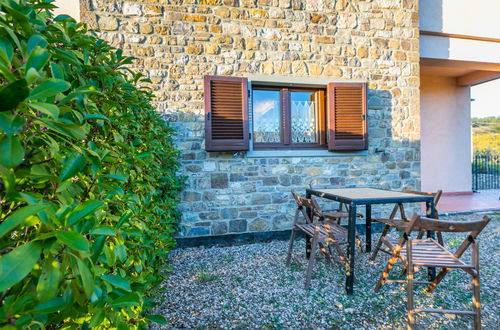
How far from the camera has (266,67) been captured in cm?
404

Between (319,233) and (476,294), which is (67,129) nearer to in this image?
(319,233)

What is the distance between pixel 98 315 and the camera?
0.63m

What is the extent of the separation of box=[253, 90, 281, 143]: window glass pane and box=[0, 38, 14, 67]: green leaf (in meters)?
3.76

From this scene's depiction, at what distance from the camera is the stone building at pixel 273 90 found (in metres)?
3.79

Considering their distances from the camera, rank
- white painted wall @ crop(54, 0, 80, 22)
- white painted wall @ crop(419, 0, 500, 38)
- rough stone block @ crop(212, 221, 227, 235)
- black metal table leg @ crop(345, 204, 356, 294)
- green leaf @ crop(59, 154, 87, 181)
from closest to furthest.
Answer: green leaf @ crop(59, 154, 87, 181) < black metal table leg @ crop(345, 204, 356, 294) < white painted wall @ crop(54, 0, 80, 22) < rough stone block @ crop(212, 221, 227, 235) < white painted wall @ crop(419, 0, 500, 38)

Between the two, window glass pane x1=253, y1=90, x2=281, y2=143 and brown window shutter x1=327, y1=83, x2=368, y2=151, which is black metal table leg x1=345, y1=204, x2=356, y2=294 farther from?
window glass pane x1=253, y1=90, x2=281, y2=143

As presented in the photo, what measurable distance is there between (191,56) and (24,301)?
3936 mm

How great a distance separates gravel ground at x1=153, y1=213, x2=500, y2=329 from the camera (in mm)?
1953

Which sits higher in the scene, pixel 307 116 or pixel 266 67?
pixel 266 67

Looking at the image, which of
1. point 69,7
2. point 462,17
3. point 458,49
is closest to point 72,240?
point 69,7

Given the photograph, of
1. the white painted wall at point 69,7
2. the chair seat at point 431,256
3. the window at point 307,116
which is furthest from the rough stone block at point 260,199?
the white painted wall at point 69,7

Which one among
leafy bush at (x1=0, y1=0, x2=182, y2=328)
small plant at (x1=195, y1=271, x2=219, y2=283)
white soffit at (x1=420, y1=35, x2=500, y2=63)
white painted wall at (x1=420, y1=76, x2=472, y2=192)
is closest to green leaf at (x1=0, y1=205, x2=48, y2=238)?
leafy bush at (x1=0, y1=0, x2=182, y2=328)

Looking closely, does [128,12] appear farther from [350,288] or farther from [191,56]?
[350,288]

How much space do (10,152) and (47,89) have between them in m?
→ 0.13
